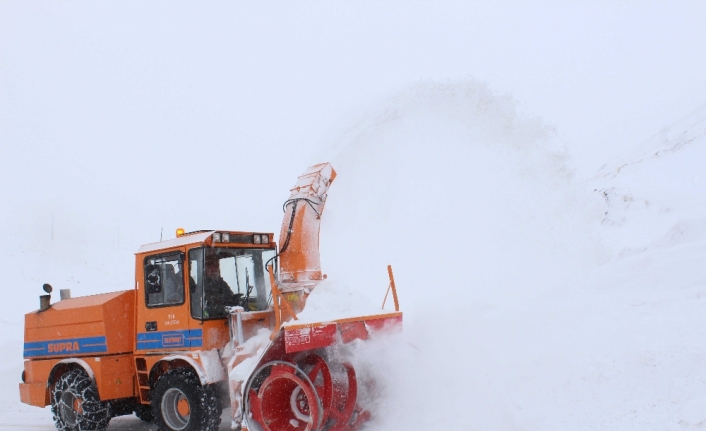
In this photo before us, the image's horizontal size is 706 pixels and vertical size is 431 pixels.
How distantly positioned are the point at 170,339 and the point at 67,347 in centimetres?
194

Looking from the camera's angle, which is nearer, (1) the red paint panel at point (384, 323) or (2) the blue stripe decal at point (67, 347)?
(1) the red paint panel at point (384, 323)

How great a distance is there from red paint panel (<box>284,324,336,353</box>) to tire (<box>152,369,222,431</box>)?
1.16m

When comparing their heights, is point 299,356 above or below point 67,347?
below

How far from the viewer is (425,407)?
18.4 feet

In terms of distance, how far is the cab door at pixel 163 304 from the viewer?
6.04 m

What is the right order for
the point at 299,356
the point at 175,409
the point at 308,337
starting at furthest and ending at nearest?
1. the point at 175,409
2. the point at 299,356
3. the point at 308,337

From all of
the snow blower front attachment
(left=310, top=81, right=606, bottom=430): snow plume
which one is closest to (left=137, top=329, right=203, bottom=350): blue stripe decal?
the snow blower front attachment

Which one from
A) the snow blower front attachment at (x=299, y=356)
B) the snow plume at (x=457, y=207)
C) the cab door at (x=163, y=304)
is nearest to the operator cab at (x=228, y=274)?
the cab door at (x=163, y=304)

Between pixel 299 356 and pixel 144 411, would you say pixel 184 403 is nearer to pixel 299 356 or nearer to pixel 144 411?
pixel 299 356

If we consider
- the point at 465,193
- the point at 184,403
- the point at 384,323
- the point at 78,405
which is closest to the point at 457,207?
the point at 465,193

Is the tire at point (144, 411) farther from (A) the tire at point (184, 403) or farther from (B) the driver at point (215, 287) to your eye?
(B) the driver at point (215, 287)

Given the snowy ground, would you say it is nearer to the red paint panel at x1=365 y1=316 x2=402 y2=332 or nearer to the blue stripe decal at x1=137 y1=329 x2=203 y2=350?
the red paint panel at x1=365 y1=316 x2=402 y2=332

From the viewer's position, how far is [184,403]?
19.2ft

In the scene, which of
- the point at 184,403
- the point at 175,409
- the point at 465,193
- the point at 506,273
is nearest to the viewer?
the point at 184,403
